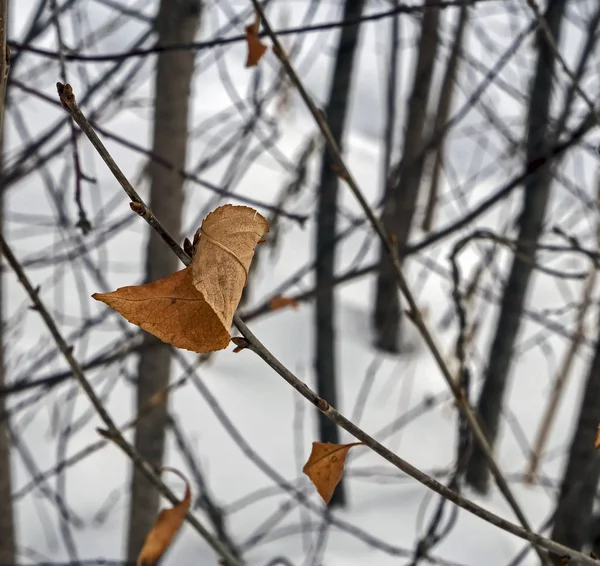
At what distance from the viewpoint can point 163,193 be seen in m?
1.09

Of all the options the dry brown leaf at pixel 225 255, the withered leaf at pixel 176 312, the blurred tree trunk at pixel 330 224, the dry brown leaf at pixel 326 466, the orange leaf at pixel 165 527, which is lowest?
the orange leaf at pixel 165 527

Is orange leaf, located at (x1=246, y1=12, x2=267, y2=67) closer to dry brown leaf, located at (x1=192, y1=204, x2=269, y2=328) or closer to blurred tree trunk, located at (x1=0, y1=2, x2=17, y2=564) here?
dry brown leaf, located at (x1=192, y1=204, x2=269, y2=328)

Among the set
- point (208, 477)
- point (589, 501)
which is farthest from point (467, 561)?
point (208, 477)

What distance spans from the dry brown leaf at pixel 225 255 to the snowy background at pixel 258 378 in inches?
18.1

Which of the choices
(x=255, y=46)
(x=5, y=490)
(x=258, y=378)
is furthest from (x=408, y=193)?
(x=255, y=46)

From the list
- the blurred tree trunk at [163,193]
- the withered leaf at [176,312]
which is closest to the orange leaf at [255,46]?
the blurred tree trunk at [163,193]

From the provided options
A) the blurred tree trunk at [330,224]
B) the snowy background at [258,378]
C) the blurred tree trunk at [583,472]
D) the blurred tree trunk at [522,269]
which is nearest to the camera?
the blurred tree trunk at [583,472]

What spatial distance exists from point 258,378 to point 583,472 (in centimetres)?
204

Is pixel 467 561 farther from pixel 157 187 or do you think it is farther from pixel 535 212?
pixel 157 187

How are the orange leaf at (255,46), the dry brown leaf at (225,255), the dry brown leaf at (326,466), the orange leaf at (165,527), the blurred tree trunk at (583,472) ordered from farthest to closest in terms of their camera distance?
the blurred tree trunk at (583,472), the orange leaf at (255,46), the orange leaf at (165,527), the dry brown leaf at (326,466), the dry brown leaf at (225,255)

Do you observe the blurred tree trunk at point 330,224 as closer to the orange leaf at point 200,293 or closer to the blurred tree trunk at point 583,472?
the blurred tree trunk at point 583,472

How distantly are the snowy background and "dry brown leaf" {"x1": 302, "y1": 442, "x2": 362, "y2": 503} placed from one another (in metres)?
0.41

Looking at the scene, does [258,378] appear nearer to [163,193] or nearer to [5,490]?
[5,490]

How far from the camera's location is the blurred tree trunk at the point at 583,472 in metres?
1.12
